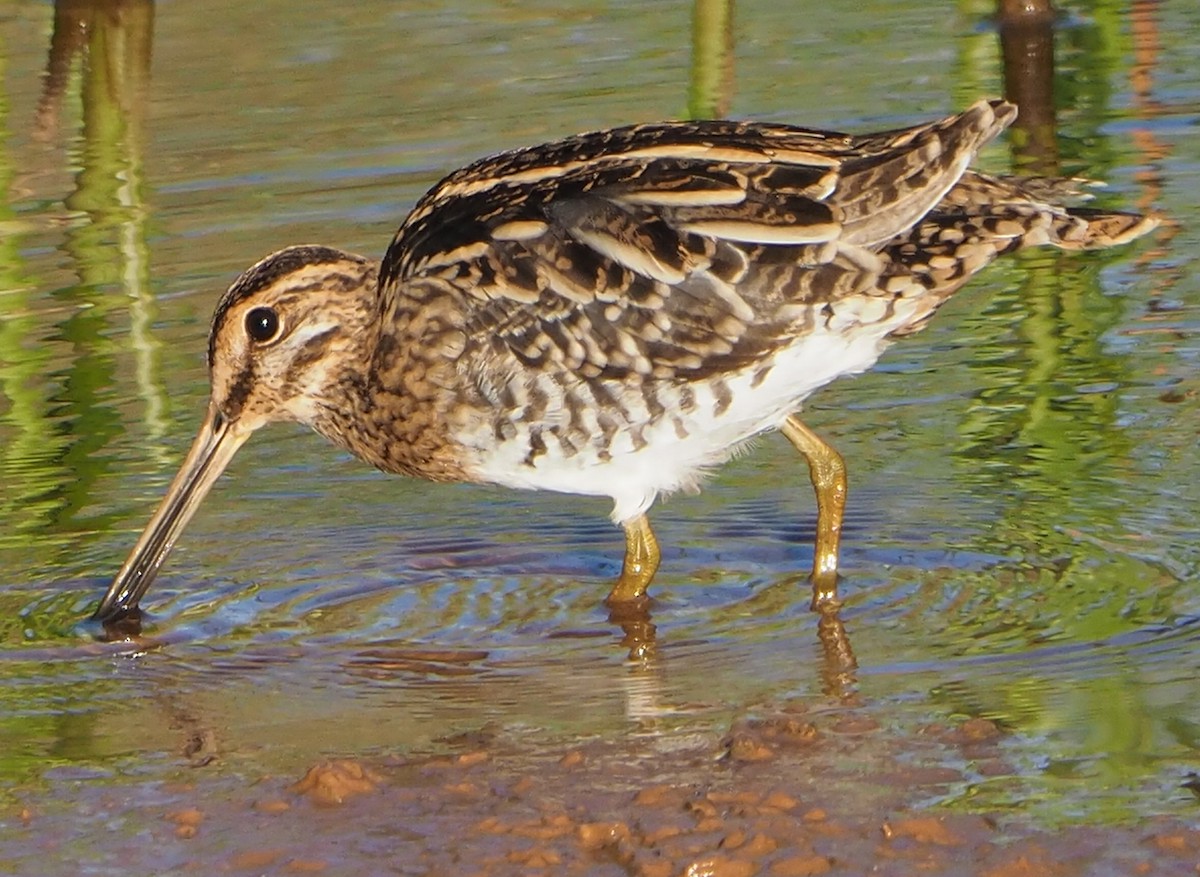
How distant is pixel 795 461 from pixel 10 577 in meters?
2.46

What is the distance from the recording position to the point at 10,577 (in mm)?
6352

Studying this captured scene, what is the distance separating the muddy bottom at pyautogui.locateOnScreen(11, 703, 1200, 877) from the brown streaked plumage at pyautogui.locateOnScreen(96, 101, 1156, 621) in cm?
114

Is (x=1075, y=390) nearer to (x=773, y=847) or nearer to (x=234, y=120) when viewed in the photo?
(x=773, y=847)

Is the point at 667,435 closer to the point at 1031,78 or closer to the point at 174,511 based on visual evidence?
the point at 174,511

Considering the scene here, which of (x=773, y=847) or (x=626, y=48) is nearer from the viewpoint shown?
(x=773, y=847)

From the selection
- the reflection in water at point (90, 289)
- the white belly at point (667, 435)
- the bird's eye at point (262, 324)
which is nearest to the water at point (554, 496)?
the reflection in water at point (90, 289)

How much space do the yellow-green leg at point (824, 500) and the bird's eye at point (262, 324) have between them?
1474 mm

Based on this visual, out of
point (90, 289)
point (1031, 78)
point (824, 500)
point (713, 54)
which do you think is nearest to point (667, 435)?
point (824, 500)

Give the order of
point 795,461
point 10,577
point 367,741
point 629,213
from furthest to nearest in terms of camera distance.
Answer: point 795,461 → point 10,577 → point 629,213 → point 367,741

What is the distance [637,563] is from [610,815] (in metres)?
1.77

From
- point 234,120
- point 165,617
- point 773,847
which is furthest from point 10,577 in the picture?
point 234,120

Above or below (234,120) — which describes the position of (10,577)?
below

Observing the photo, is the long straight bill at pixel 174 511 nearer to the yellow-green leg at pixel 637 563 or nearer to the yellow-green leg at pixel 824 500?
the yellow-green leg at pixel 637 563

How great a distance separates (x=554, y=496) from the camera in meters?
7.11
